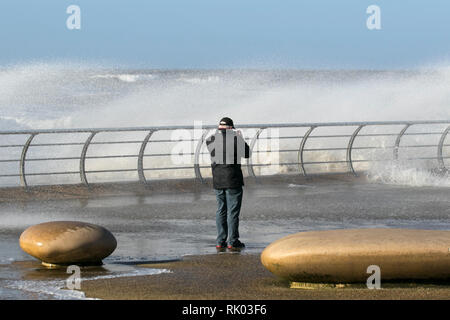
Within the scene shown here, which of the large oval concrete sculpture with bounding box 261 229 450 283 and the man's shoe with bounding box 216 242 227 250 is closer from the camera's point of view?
the large oval concrete sculpture with bounding box 261 229 450 283

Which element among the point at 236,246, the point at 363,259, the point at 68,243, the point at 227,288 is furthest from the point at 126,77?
the point at 363,259

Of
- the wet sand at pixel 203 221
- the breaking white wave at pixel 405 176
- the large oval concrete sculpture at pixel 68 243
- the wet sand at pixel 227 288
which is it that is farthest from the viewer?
the breaking white wave at pixel 405 176

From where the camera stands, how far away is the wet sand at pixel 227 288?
26.3ft

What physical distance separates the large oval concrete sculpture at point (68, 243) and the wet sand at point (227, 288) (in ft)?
2.81

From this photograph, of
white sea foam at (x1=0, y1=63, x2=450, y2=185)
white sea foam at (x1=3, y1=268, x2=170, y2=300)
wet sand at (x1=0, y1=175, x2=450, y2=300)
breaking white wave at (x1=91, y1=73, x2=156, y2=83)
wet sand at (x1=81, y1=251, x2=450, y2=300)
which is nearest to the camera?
wet sand at (x1=81, y1=251, x2=450, y2=300)

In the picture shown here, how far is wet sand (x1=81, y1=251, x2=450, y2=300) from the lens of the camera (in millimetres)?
8031

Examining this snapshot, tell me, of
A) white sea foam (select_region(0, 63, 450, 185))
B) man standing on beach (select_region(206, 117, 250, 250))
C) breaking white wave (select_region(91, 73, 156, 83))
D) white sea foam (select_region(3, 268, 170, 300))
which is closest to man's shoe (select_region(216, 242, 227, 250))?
man standing on beach (select_region(206, 117, 250, 250))

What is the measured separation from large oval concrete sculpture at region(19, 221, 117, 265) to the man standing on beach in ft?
6.23

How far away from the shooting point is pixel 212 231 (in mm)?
13953

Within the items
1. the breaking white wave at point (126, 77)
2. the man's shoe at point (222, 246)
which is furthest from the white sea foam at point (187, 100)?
the man's shoe at point (222, 246)

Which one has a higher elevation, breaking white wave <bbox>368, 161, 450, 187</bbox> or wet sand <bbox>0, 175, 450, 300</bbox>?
wet sand <bbox>0, 175, 450, 300</bbox>

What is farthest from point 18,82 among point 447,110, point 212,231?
point 212,231

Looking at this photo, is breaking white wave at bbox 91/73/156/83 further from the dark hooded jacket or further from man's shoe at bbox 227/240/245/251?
man's shoe at bbox 227/240/245/251

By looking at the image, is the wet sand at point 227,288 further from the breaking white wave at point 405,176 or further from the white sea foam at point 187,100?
the white sea foam at point 187,100
